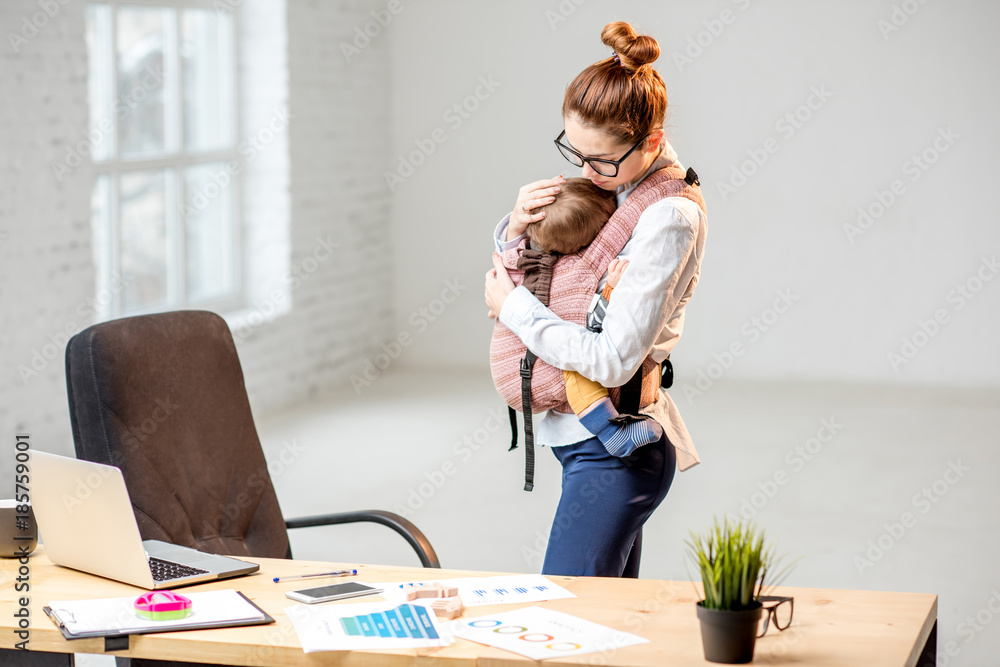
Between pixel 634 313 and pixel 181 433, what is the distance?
1060 millimetres

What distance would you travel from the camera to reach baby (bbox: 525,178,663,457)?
2.00m

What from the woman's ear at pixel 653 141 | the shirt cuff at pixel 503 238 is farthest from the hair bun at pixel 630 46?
the shirt cuff at pixel 503 238

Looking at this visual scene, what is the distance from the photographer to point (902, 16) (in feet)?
22.9

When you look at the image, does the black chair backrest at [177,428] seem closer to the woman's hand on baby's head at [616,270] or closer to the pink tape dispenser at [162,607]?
the pink tape dispenser at [162,607]

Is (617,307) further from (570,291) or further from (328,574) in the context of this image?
(328,574)

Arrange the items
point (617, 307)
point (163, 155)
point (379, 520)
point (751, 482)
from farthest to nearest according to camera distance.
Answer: point (163, 155), point (751, 482), point (379, 520), point (617, 307)

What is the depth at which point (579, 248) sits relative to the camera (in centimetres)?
210

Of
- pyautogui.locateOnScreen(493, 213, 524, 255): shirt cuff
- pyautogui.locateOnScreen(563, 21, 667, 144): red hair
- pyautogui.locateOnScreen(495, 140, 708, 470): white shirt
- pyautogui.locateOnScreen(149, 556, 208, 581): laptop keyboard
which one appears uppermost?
pyautogui.locateOnScreen(563, 21, 667, 144): red hair

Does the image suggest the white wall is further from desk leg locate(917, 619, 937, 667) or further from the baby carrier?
desk leg locate(917, 619, 937, 667)

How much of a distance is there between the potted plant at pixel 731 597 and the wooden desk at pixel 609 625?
0.14ft

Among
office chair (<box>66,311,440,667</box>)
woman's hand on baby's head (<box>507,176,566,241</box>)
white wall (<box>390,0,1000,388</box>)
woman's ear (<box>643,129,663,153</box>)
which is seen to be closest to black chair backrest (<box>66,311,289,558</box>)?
office chair (<box>66,311,440,667</box>)

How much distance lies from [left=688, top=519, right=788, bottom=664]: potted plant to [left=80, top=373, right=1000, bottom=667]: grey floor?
2.00 metres

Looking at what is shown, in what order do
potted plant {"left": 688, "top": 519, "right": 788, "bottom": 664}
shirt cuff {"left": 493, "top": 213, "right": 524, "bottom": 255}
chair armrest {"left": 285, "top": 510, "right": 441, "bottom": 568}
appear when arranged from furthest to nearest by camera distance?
chair armrest {"left": 285, "top": 510, "right": 441, "bottom": 568}
shirt cuff {"left": 493, "top": 213, "right": 524, "bottom": 255}
potted plant {"left": 688, "top": 519, "right": 788, "bottom": 664}

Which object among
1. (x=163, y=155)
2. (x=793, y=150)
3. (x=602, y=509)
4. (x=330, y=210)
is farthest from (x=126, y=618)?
(x=793, y=150)
